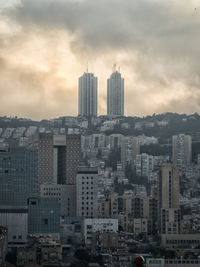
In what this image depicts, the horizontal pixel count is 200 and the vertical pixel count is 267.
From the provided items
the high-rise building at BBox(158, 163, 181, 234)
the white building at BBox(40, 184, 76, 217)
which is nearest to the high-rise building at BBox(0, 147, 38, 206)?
the white building at BBox(40, 184, 76, 217)

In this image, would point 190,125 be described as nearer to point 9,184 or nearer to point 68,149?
point 68,149

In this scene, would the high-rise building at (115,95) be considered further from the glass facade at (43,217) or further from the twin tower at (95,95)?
the glass facade at (43,217)

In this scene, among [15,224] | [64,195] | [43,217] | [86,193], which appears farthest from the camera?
[64,195]

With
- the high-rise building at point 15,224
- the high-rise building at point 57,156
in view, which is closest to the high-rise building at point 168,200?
the high-rise building at point 15,224

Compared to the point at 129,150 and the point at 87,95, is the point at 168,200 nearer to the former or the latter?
the point at 129,150

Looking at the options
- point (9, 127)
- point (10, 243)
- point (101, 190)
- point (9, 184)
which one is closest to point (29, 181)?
point (9, 184)

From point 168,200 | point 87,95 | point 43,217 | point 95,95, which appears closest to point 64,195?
point 168,200
